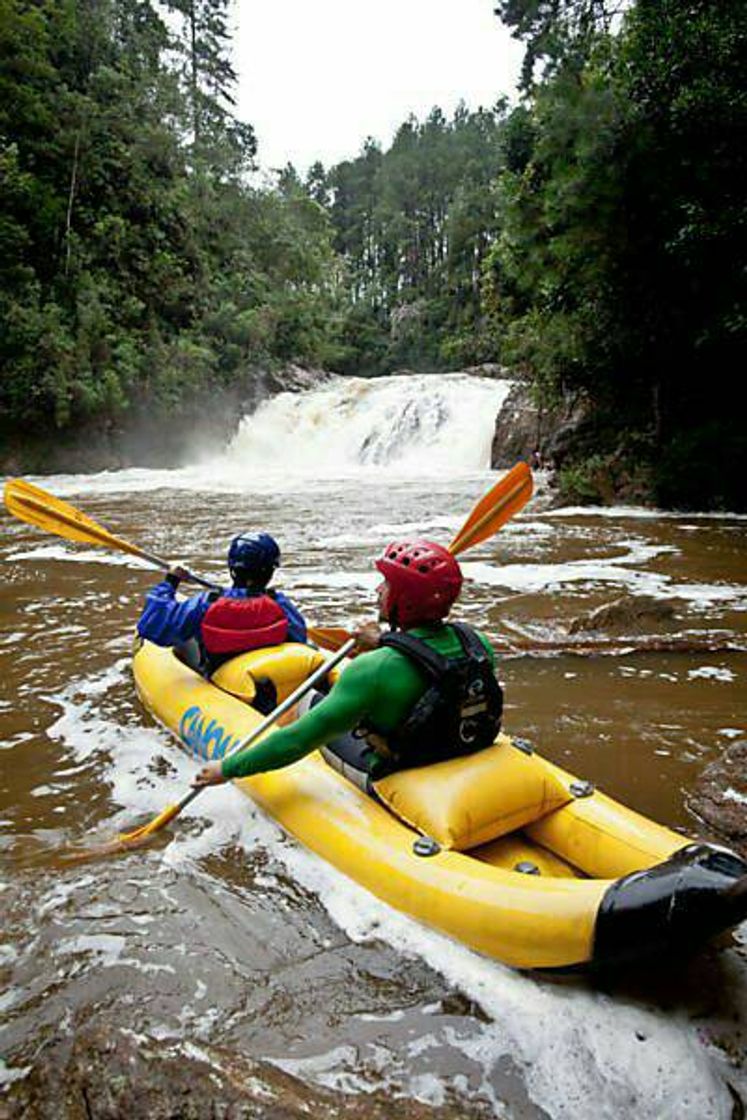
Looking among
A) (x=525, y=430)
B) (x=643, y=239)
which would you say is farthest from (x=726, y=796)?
(x=525, y=430)

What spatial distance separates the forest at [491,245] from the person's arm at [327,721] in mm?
8208

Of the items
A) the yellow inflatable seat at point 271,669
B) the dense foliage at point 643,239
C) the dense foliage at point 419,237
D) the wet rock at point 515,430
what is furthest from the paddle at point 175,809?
the dense foliage at point 419,237

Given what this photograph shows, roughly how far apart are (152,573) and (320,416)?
16.9m

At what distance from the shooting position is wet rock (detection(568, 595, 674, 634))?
4566 mm

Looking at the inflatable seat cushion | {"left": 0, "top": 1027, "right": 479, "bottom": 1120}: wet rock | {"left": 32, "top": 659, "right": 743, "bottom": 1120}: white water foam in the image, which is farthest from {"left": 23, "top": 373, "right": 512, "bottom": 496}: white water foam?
{"left": 0, "top": 1027, "right": 479, "bottom": 1120}: wet rock

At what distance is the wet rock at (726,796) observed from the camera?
7.77ft

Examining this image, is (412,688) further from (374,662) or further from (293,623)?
(293,623)

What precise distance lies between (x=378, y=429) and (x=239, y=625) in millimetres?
18155

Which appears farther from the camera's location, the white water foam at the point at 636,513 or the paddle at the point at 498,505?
the white water foam at the point at 636,513

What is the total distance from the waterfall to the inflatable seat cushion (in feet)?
52.7

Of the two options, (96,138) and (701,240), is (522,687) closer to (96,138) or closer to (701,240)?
(701,240)

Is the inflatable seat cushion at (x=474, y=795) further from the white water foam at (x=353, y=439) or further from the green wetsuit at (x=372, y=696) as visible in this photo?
the white water foam at (x=353, y=439)

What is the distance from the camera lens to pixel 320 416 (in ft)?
75.3

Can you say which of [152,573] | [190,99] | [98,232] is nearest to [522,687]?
[152,573]
